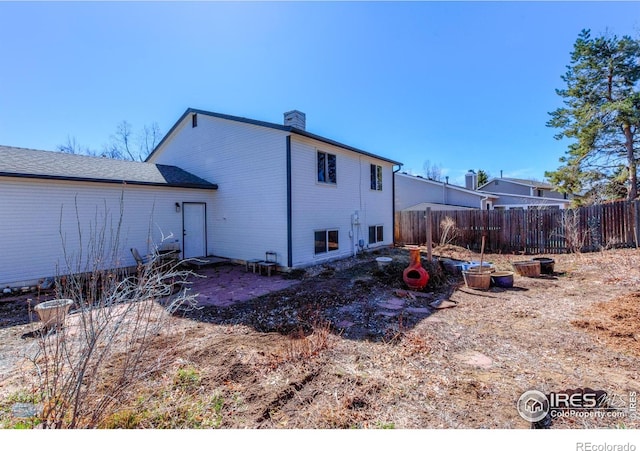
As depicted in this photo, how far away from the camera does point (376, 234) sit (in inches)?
533

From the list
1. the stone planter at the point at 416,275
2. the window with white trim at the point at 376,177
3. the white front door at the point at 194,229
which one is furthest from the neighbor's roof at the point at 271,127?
the stone planter at the point at 416,275

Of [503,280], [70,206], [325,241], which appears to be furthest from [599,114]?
[70,206]

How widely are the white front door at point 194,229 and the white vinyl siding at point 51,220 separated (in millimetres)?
1286

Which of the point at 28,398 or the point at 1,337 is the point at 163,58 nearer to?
the point at 1,337

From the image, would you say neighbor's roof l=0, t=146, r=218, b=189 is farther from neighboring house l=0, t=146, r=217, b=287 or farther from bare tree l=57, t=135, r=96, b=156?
bare tree l=57, t=135, r=96, b=156

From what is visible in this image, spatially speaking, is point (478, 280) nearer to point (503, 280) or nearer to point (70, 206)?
point (503, 280)

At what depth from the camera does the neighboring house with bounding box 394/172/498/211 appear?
1952 centimetres

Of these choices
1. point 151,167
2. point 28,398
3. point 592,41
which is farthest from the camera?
point 592,41

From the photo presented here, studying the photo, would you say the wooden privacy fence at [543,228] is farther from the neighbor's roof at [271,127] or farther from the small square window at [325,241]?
the neighbor's roof at [271,127]

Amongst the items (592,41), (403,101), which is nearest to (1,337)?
(403,101)

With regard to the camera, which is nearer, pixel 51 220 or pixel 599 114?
pixel 51 220

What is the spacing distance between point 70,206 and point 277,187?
579cm
